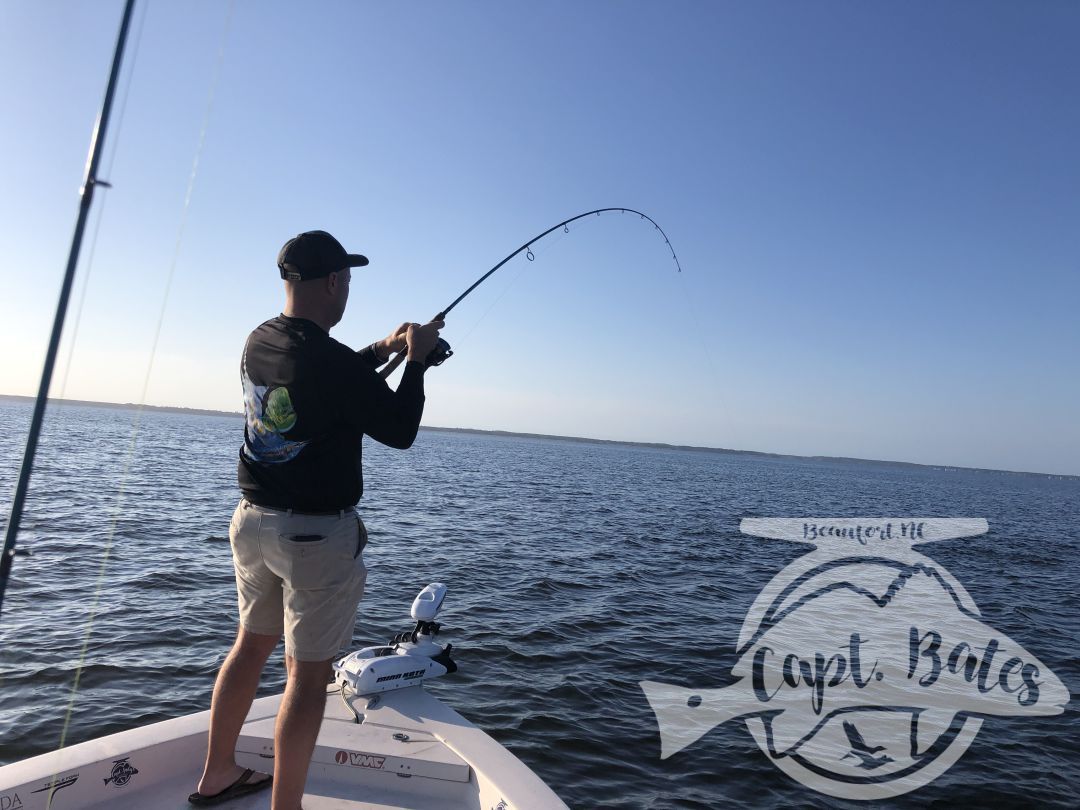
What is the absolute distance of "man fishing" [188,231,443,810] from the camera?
2.36 meters

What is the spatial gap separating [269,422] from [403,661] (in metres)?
2.11

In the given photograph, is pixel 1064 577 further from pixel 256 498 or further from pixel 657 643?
pixel 256 498

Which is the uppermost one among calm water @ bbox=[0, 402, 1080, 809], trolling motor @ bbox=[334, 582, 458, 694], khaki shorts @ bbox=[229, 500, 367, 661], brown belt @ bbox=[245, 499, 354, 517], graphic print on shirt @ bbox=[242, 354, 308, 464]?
graphic print on shirt @ bbox=[242, 354, 308, 464]

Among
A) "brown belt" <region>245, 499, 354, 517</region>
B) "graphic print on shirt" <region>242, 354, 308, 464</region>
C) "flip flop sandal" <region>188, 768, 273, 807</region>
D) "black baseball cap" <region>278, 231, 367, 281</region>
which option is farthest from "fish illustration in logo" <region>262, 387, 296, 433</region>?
"flip flop sandal" <region>188, 768, 273, 807</region>

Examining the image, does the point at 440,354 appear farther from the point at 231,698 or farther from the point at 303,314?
the point at 231,698

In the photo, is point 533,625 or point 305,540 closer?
point 305,540

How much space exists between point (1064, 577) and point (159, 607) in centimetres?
1747

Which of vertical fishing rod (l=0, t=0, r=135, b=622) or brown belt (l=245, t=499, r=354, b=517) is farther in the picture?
brown belt (l=245, t=499, r=354, b=517)

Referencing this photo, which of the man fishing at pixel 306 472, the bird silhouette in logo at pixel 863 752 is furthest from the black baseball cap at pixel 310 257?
the bird silhouette in logo at pixel 863 752

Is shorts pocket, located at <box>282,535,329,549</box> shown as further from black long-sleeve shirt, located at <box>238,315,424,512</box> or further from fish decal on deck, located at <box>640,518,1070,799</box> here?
fish decal on deck, located at <box>640,518,1070,799</box>

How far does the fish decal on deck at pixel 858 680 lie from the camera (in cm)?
582

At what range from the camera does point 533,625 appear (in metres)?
8.48

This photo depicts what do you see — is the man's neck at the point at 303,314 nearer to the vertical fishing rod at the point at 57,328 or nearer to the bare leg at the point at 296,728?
the vertical fishing rod at the point at 57,328

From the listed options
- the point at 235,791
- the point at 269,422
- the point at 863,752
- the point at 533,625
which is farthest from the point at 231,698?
the point at 533,625
